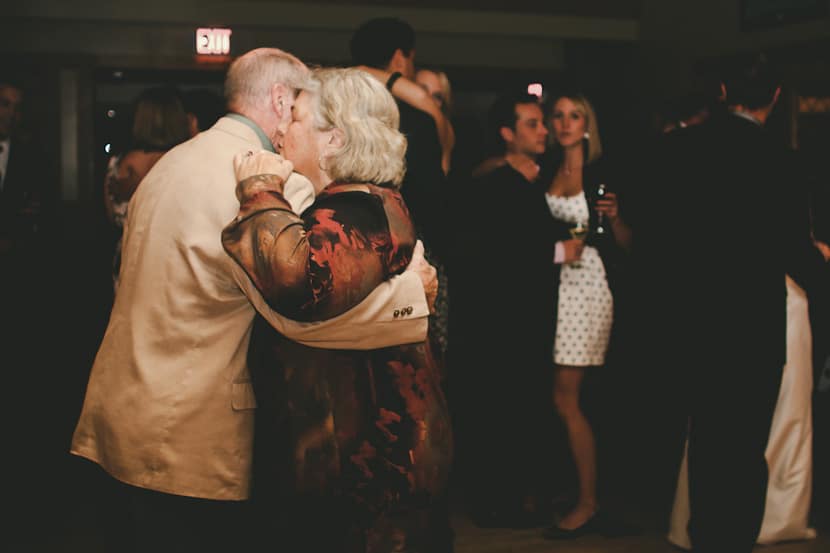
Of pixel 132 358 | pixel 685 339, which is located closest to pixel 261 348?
pixel 132 358

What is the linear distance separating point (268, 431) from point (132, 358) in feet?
1.06

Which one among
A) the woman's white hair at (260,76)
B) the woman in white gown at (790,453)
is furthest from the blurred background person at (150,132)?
the woman in white gown at (790,453)

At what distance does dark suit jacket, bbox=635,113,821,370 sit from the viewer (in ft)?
9.31

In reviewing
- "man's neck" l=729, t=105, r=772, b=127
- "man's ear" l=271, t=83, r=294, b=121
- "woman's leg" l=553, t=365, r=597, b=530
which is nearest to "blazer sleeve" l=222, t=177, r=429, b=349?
"man's ear" l=271, t=83, r=294, b=121

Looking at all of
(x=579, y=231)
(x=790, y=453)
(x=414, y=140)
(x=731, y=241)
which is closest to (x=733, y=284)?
(x=731, y=241)

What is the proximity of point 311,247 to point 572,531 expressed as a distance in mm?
2538

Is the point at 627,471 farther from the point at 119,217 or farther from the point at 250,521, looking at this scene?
the point at 250,521

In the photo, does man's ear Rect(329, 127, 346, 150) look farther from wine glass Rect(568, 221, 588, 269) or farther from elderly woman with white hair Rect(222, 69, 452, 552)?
wine glass Rect(568, 221, 588, 269)

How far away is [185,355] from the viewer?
1888mm

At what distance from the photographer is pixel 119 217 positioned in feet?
13.4

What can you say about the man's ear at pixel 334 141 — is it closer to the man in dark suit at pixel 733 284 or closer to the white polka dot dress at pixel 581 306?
the man in dark suit at pixel 733 284

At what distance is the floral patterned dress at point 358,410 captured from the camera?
5.64 ft

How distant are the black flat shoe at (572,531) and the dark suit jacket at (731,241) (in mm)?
1137

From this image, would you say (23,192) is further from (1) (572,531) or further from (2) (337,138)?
(2) (337,138)
